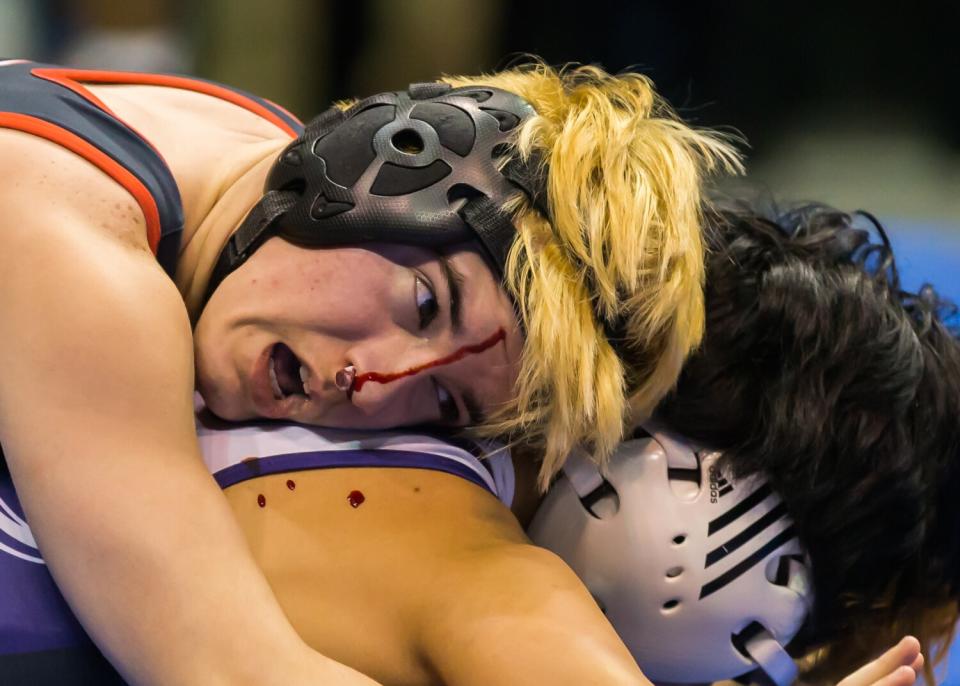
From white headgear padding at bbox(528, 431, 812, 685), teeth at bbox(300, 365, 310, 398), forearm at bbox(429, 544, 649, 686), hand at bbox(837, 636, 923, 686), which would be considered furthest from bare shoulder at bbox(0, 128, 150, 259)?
hand at bbox(837, 636, 923, 686)

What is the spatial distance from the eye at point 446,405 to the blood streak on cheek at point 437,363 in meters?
0.07

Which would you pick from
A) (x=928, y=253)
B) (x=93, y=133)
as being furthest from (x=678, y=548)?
(x=928, y=253)

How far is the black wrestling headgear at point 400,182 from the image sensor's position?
1.75 meters

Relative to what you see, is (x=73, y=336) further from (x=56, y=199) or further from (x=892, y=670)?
(x=892, y=670)

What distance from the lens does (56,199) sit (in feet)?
5.14

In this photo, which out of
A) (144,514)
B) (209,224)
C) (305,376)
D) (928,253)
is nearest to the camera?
(144,514)

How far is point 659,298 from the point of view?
1.77 metres

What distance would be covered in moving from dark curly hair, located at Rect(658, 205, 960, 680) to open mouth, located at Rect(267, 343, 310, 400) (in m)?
0.61

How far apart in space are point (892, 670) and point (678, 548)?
44cm

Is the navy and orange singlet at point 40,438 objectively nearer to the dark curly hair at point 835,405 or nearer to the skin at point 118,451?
the skin at point 118,451

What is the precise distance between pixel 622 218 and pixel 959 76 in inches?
177

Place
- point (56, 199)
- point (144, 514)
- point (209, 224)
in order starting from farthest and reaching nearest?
point (209, 224) < point (56, 199) < point (144, 514)

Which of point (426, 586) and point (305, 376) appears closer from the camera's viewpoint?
point (426, 586)

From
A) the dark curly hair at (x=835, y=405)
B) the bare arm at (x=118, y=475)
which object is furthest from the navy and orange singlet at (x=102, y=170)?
the dark curly hair at (x=835, y=405)
